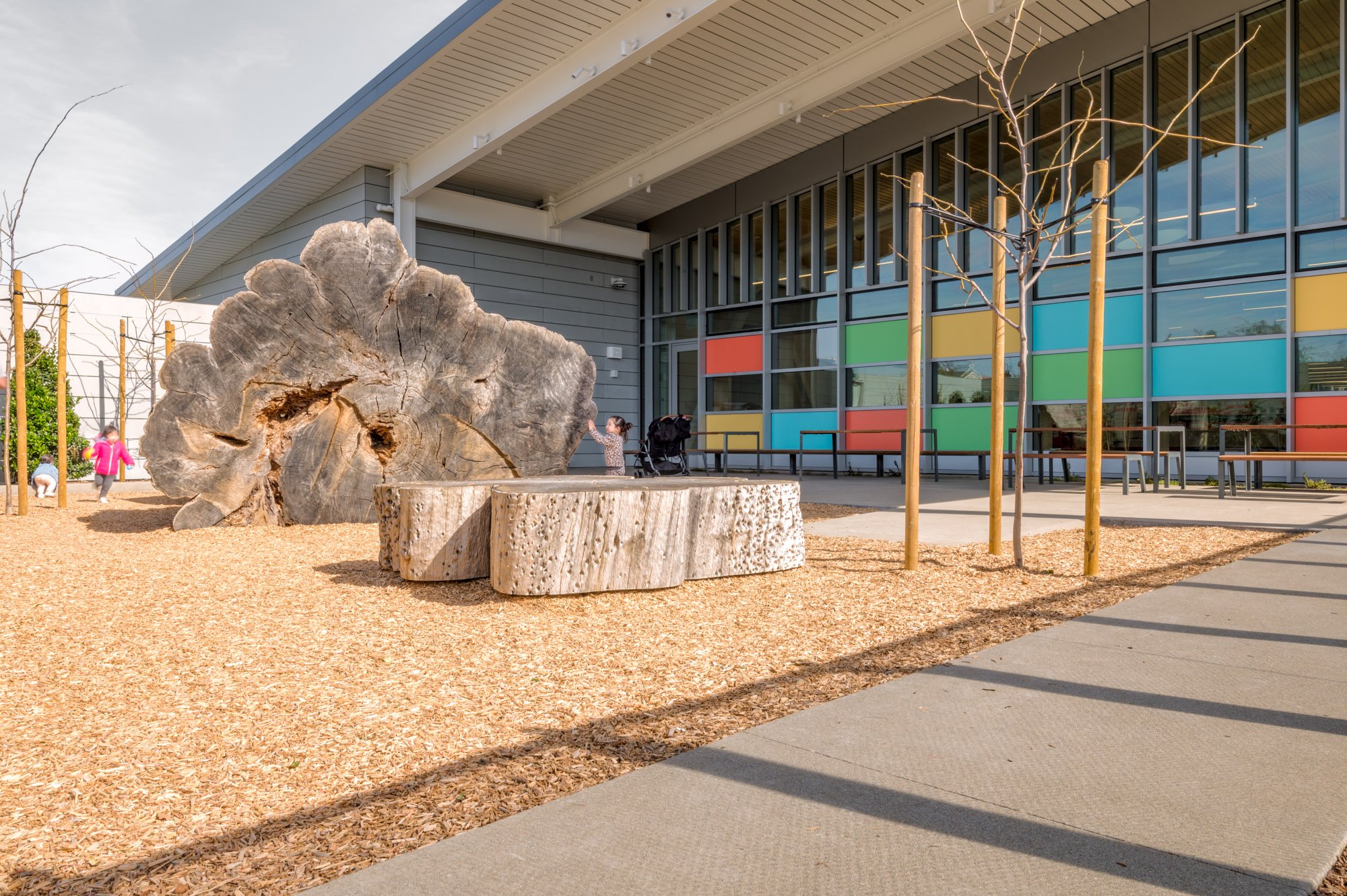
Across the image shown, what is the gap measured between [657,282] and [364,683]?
60.4 feet

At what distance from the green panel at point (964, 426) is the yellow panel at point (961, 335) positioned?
926mm

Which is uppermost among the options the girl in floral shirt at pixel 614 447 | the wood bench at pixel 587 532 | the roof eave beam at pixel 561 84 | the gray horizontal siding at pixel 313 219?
the roof eave beam at pixel 561 84

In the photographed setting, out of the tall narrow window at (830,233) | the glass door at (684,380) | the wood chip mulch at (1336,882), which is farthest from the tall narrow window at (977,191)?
the wood chip mulch at (1336,882)

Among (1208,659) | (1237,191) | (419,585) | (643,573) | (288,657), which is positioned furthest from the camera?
(1237,191)

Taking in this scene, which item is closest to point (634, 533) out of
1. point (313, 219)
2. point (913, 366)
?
point (913, 366)

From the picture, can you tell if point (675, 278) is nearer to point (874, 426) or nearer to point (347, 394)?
point (874, 426)

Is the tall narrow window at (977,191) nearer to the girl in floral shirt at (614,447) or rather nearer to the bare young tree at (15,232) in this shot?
the girl in floral shirt at (614,447)

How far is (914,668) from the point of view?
122 inches

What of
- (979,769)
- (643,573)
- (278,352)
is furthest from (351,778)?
(278,352)

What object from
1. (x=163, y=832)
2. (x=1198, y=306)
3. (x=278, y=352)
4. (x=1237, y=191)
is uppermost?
(x=1237, y=191)

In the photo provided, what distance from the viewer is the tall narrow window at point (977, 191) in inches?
566

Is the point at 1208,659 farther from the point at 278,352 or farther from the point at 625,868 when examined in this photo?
the point at 278,352

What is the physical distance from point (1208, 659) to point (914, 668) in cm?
100

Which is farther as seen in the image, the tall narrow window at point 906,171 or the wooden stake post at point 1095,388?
the tall narrow window at point 906,171
